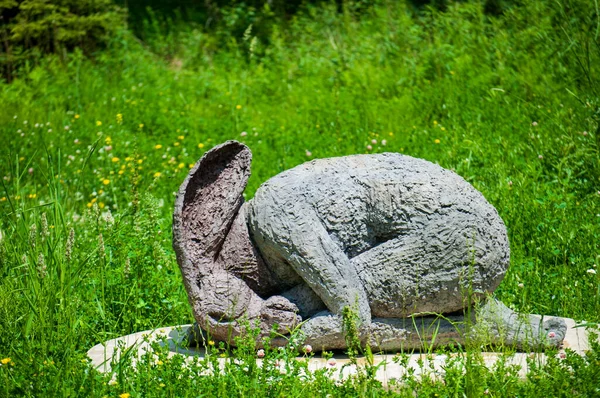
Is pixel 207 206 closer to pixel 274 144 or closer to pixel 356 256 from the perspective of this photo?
pixel 356 256

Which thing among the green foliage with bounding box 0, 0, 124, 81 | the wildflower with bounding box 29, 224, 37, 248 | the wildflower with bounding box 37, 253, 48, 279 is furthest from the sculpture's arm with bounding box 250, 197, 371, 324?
the green foliage with bounding box 0, 0, 124, 81

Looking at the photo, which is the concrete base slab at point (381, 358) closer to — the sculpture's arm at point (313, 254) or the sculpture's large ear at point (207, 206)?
the sculpture's arm at point (313, 254)

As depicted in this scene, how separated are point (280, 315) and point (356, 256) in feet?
1.59

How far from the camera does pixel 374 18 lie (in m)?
10.9

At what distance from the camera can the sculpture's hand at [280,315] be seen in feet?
13.9

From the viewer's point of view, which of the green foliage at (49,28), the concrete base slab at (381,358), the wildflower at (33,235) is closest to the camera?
the concrete base slab at (381,358)

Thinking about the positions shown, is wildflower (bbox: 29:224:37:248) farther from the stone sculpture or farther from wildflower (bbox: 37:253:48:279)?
the stone sculpture

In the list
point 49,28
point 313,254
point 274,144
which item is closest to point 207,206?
point 313,254

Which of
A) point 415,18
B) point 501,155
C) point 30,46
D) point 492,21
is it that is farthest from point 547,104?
point 30,46

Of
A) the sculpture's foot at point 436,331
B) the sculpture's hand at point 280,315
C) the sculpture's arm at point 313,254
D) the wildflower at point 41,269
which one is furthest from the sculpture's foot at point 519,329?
the wildflower at point 41,269

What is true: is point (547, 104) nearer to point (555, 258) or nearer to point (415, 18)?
point (555, 258)

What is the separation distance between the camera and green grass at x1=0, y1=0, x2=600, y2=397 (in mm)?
4156

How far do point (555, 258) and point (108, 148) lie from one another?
3.85 meters

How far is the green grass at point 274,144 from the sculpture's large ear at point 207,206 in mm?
428
